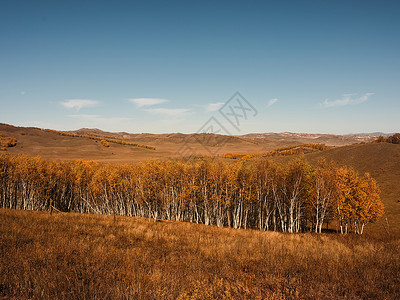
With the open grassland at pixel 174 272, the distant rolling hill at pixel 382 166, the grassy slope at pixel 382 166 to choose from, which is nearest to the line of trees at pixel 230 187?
the grassy slope at pixel 382 166

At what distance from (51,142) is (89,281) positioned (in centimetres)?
22238

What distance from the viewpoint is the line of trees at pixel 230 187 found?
1554 inches

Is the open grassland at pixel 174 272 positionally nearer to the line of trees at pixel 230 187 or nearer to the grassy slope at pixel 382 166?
the line of trees at pixel 230 187

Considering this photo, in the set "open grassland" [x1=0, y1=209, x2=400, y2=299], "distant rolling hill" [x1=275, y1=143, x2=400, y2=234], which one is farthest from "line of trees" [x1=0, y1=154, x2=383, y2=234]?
"open grassland" [x1=0, y1=209, x2=400, y2=299]

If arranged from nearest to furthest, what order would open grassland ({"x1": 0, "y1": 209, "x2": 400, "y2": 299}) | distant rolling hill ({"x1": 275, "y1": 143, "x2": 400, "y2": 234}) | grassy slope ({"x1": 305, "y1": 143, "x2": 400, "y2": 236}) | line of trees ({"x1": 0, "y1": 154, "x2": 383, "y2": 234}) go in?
1. open grassland ({"x1": 0, "y1": 209, "x2": 400, "y2": 299})
2. line of trees ({"x1": 0, "y1": 154, "x2": 383, "y2": 234})
3. grassy slope ({"x1": 305, "y1": 143, "x2": 400, "y2": 236})
4. distant rolling hill ({"x1": 275, "y1": 143, "x2": 400, "y2": 234})

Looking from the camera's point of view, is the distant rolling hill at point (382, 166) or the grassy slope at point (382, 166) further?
the distant rolling hill at point (382, 166)

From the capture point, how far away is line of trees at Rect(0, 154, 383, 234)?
129 feet

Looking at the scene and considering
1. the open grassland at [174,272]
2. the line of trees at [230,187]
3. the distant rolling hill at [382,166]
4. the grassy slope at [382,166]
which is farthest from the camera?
the distant rolling hill at [382,166]

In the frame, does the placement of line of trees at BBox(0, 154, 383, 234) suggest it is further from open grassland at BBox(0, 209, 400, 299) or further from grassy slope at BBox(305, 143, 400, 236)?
open grassland at BBox(0, 209, 400, 299)

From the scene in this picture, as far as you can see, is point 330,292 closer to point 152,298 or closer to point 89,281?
point 152,298

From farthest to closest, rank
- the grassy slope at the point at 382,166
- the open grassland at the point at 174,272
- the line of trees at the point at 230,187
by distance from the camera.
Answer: the grassy slope at the point at 382,166, the line of trees at the point at 230,187, the open grassland at the point at 174,272

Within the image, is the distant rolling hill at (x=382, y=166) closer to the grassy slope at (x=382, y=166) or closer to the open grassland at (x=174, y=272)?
the grassy slope at (x=382, y=166)

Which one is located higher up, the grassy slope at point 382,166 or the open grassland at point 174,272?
the open grassland at point 174,272

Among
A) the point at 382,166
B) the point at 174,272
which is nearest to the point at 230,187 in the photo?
the point at 174,272
